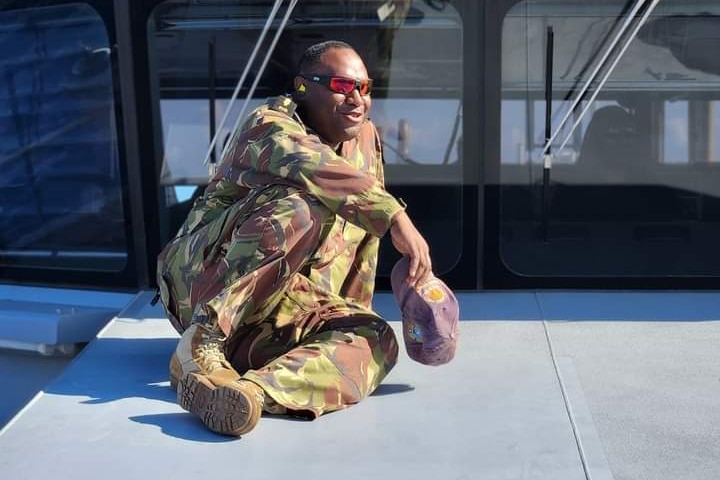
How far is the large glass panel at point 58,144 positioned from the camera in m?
3.46

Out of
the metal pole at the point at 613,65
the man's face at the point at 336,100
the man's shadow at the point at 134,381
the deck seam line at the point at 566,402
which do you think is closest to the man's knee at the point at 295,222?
the man's face at the point at 336,100

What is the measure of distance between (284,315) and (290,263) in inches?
11.3

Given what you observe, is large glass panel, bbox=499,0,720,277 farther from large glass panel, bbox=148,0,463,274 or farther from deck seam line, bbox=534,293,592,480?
deck seam line, bbox=534,293,592,480

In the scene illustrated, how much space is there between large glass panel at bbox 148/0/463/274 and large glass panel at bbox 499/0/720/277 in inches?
8.0

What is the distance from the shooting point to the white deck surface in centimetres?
200

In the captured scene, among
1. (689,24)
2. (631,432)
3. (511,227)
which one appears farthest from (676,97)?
(631,432)

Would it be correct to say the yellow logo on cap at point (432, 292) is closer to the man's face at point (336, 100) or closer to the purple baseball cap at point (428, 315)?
the purple baseball cap at point (428, 315)

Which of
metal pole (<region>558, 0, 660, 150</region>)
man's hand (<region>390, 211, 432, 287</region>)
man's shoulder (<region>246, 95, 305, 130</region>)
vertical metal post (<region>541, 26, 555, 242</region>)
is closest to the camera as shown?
man's hand (<region>390, 211, 432, 287</region>)

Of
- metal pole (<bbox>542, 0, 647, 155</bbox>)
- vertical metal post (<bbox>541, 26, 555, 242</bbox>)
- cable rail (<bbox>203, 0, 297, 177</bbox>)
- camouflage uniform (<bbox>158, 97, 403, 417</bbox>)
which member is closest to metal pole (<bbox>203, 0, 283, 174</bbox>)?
cable rail (<bbox>203, 0, 297, 177</bbox>)

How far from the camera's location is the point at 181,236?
8.56 feet

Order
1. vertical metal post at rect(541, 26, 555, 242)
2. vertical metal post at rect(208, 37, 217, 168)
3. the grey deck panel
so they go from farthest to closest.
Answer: vertical metal post at rect(208, 37, 217, 168)
vertical metal post at rect(541, 26, 555, 242)
the grey deck panel

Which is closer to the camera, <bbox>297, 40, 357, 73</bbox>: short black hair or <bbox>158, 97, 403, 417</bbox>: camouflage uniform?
<bbox>158, 97, 403, 417</bbox>: camouflage uniform

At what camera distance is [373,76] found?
3.41 metres

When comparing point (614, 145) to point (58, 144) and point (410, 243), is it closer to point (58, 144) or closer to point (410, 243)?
point (410, 243)
